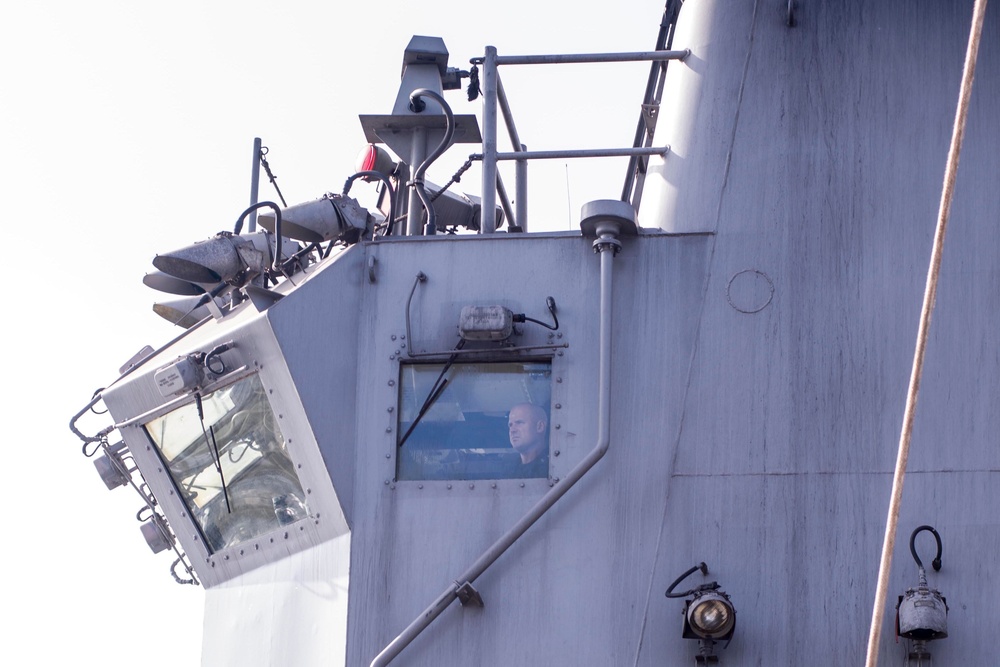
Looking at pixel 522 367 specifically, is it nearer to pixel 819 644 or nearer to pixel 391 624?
pixel 391 624

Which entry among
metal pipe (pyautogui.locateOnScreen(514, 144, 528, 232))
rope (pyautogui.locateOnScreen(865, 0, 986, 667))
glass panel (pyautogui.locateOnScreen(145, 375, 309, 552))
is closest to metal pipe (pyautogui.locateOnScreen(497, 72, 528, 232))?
metal pipe (pyautogui.locateOnScreen(514, 144, 528, 232))

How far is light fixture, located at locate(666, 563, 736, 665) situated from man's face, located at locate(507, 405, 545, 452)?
121 cm

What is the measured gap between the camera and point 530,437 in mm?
7691

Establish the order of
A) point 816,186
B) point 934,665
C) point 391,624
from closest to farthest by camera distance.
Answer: point 934,665, point 391,624, point 816,186

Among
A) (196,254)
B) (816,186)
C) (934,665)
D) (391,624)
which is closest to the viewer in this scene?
(934,665)

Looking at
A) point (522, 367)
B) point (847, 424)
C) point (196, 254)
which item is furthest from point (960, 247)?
point (196, 254)

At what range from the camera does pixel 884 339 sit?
757cm

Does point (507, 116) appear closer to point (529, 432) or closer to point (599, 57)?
point (599, 57)

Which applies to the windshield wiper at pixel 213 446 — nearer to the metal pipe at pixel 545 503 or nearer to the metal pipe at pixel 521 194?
the metal pipe at pixel 545 503

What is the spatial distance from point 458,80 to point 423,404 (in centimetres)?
259

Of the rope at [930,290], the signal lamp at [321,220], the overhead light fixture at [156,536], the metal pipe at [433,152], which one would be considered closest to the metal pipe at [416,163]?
the metal pipe at [433,152]

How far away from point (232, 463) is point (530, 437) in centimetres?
181

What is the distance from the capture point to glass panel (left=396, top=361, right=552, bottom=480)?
767cm

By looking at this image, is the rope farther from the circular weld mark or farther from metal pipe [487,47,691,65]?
metal pipe [487,47,691,65]
